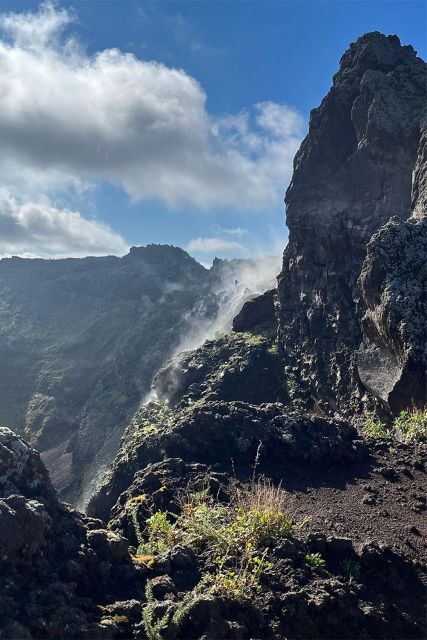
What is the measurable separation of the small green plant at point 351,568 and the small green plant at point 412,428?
6.33 m

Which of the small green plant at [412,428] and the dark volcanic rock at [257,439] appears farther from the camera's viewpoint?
the small green plant at [412,428]

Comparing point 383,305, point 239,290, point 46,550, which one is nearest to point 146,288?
→ point 239,290

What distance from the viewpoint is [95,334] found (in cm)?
10731

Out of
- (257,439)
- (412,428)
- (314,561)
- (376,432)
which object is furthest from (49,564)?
(376,432)

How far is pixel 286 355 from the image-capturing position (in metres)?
34.7

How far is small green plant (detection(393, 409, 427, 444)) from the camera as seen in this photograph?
13.0 meters

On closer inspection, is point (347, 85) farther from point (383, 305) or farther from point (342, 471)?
point (342, 471)

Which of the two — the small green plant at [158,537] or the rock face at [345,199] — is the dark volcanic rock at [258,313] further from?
the small green plant at [158,537]

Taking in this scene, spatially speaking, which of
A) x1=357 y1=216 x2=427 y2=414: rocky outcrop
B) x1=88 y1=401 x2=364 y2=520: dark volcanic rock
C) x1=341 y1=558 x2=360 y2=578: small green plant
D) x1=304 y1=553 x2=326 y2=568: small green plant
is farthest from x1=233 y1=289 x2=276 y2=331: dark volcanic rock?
x1=304 y1=553 x2=326 y2=568: small green plant

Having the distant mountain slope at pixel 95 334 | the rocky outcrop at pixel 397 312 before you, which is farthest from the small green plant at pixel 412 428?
the distant mountain slope at pixel 95 334

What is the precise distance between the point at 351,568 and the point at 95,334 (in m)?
Answer: 104

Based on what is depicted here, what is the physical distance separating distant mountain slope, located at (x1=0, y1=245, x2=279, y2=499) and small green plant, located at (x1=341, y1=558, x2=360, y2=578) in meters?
58.9

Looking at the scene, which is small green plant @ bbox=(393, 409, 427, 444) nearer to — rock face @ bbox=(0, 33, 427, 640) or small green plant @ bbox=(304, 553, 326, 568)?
rock face @ bbox=(0, 33, 427, 640)

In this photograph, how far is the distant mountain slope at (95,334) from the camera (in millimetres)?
79250
